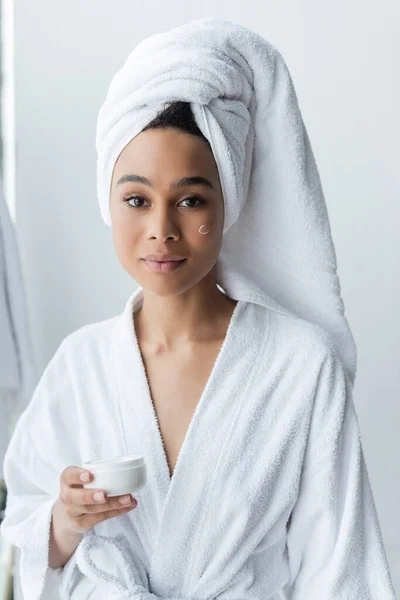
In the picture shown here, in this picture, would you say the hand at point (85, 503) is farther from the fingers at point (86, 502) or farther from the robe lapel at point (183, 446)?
the robe lapel at point (183, 446)

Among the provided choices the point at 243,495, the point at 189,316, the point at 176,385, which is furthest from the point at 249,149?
the point at 243,495

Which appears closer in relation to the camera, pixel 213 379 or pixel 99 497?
pixel 99 497

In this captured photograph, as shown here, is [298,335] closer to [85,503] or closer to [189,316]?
[189,316]

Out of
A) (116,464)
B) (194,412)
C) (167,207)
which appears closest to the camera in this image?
(116,464)

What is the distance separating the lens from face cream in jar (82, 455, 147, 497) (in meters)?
1.09

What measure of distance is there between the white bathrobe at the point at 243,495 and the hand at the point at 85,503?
0.33 ft

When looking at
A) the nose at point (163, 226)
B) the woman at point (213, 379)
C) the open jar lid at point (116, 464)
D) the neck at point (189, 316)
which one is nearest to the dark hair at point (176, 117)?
the woman at point (213, 379)

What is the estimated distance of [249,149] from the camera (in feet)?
4.25

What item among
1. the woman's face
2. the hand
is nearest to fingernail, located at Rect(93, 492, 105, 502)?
→ the hand

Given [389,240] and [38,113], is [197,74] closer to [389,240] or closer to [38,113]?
[389,240]

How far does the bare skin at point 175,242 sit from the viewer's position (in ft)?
3.89

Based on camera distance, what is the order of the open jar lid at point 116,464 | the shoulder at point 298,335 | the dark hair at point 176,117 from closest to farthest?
the open jar lid at point 116,464 < the dark hair at point 176,117 < the shoulder at point 298,335

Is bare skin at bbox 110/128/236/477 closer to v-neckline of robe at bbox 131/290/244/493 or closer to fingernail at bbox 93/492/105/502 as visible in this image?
v-neckline of robe at bbox 131/290/244/493

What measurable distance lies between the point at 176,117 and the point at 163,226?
0.51 ft
